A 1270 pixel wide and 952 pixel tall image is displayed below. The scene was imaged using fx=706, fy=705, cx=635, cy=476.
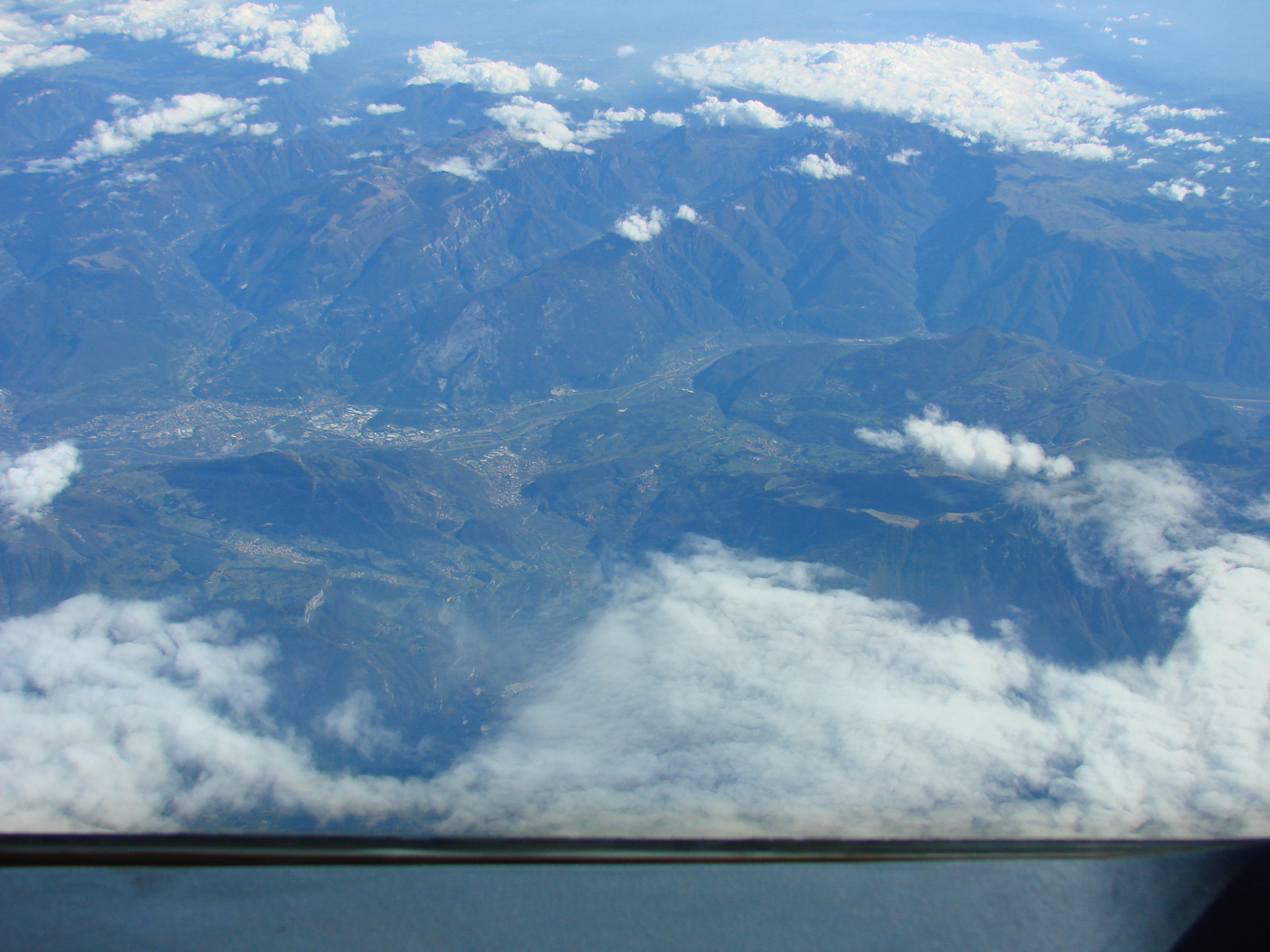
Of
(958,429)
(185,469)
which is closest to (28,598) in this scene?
(185,469)

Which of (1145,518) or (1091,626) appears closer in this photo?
(1091,626)

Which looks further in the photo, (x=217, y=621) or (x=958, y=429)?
(x=958, y=429)

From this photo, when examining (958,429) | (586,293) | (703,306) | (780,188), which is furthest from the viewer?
(780,188)

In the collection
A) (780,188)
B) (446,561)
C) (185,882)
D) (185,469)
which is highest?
(780,188)

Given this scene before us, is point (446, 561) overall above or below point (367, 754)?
above

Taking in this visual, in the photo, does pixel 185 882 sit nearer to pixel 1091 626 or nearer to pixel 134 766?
pixel 134 766

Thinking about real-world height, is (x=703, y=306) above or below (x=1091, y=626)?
above

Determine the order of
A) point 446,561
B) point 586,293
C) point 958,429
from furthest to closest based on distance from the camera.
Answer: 1. point 586,293
2. point 958,429
3. point 446,561

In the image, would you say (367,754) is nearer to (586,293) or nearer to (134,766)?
(134,766)

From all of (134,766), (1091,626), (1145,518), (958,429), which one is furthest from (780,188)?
(134,766)
